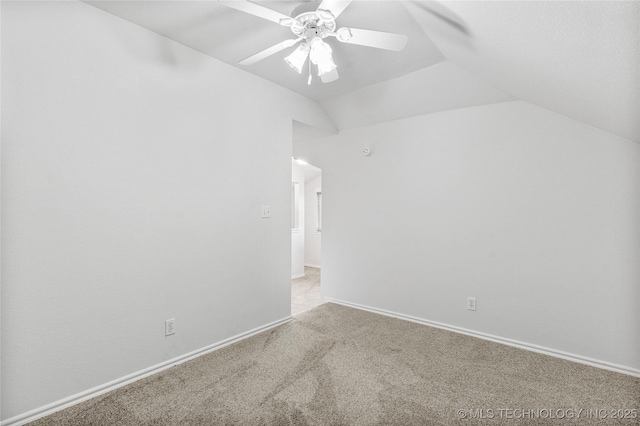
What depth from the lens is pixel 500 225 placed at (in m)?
2.63

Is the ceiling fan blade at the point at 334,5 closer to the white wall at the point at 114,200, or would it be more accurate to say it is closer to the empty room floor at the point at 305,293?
the white wall at the point at 114,200

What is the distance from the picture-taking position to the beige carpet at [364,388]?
165 cm

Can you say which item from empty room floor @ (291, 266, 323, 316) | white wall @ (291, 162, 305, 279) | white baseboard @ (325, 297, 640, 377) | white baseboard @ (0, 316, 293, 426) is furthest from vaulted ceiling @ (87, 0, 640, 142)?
white wall @ (291, 162, 305, 279)

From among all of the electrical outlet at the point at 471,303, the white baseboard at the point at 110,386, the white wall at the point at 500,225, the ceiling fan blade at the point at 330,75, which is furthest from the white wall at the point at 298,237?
the ceiling fan blade at the point at 330,75

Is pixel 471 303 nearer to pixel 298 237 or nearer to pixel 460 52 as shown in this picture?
pixel 460 52

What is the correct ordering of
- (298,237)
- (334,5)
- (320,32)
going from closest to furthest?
(334,5) → (320,32) → (298,237)

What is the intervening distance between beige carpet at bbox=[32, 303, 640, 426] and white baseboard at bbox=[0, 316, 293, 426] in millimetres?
42

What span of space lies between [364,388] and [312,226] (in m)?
5.01

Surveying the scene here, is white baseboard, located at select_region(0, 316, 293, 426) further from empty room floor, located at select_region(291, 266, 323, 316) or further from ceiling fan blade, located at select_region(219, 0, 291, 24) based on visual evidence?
ceiling fan blade, located at select_region(219, 0, 291, 24)

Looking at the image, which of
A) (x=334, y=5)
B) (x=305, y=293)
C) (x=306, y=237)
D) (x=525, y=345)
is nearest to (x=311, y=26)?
(x=334, y=5)

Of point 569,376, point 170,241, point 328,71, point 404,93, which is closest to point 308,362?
point 170,241

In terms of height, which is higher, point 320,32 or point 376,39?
point 320,32

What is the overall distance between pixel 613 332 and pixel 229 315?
2869 mm

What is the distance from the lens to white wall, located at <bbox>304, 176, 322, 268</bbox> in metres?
6.71
